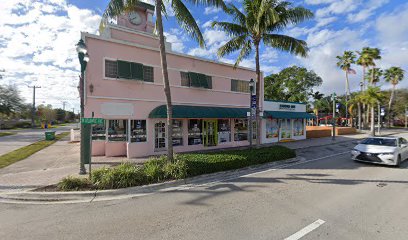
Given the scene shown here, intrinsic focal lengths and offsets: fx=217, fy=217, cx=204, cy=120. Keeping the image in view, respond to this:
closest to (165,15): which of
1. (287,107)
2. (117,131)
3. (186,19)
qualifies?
(186,19)

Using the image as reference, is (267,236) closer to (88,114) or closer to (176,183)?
(176,183)

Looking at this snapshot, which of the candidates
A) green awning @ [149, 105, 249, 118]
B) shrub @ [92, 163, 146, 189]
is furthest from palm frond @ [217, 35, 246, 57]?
shrub @ [92, 163, 146, 189]

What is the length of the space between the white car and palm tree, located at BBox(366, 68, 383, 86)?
32694 millimetres

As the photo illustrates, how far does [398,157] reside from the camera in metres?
10.0

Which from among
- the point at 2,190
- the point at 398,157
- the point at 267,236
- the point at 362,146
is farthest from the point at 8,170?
the point at 398,157

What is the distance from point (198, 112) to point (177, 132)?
1950 millimetres

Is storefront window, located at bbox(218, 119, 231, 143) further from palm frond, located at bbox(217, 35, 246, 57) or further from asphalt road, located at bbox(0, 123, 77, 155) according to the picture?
asphalt road, located at bbox(0, 123, 77, 155)

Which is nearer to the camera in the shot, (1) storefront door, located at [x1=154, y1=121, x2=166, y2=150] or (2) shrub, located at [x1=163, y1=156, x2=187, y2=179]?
(2) shrub, located at [x1=163, y1=156, x2=187, y2=179]

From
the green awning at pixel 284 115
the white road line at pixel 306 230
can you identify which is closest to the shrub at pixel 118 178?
the white road line at pixel 306 230

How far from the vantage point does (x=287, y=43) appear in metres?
12.5

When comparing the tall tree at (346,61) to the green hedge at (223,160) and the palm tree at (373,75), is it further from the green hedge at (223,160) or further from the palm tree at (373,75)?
the green hedge at (223,160)

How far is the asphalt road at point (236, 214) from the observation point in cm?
421

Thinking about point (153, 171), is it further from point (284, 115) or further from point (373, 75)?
point (373, 75)

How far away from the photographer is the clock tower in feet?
47.7
